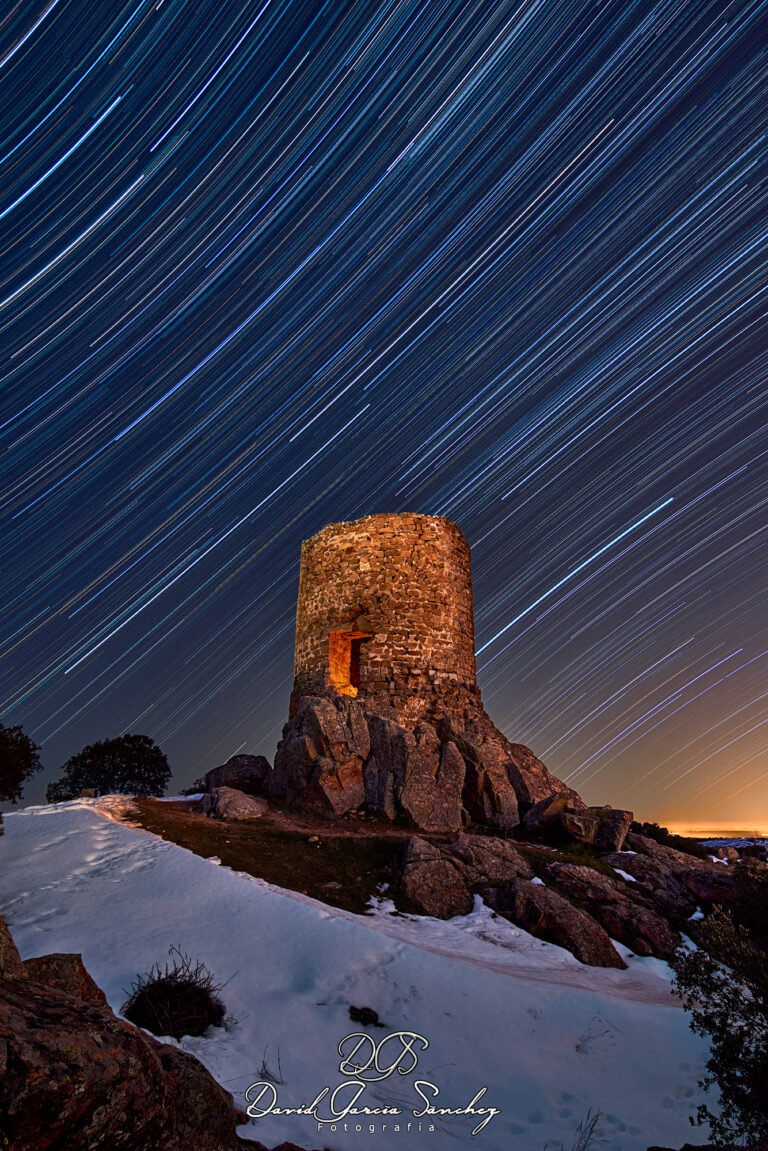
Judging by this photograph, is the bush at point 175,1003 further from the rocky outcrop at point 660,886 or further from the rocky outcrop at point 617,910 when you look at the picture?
the rocky outcrop at point 660,886

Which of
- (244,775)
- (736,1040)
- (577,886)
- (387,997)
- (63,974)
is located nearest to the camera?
(63,974)

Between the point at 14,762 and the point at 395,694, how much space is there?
491 inches

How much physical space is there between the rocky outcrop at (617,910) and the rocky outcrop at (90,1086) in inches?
286

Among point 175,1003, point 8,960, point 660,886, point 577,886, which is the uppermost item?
point 8,960

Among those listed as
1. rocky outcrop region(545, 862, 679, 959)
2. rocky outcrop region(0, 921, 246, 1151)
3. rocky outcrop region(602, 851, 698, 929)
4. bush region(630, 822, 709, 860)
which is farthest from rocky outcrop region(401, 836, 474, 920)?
bush region(630, 822, 709, 860)

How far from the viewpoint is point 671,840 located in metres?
17.6

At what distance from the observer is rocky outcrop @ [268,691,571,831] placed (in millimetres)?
13570

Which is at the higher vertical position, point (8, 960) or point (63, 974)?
point (8, 960)

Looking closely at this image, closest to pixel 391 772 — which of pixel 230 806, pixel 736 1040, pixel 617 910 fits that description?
pixel 230 806

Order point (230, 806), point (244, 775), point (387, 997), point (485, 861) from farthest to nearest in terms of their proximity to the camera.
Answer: point (244, 775) → point (230, 806) → point (485, 861) → point (387, 997)

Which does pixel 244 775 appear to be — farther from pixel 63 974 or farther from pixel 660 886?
pixel 63 974

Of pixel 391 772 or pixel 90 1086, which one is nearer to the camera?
pixel 90 1086

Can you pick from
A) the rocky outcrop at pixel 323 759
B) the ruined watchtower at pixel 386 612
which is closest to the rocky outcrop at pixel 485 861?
the rocky outcrop at pixel 323 759

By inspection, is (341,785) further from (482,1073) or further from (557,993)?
(482,1073)
